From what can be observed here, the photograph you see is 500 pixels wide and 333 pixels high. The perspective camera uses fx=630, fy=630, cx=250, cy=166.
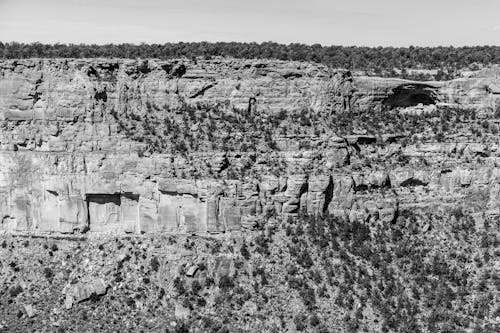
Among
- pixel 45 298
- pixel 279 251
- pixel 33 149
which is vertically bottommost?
pixel 45 298

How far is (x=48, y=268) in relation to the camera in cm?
3966

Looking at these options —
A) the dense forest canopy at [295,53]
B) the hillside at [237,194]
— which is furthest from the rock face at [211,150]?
the dense forest canopy at [295,53]

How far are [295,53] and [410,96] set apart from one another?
8936 millimetres

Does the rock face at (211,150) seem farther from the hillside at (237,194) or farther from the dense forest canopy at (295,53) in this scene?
the dense forest canopy at (295,53)

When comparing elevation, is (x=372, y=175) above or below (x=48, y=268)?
above

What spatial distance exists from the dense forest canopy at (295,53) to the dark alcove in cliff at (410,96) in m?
2.15

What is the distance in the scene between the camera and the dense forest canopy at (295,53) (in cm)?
4531

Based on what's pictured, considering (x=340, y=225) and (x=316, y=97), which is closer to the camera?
(x=340, y=225)

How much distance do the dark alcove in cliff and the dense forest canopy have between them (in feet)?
7.04

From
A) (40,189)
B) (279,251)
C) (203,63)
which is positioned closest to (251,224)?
(279,251)

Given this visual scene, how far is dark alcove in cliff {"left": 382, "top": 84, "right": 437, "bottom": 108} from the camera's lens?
43406 mm

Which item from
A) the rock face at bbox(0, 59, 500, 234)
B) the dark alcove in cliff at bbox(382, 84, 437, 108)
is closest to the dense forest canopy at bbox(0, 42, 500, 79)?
the dark alcove in cliff at bbox(382, 84, 437, 108)

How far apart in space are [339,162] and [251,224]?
7.10 metres

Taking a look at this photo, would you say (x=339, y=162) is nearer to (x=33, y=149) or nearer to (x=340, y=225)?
(x=340, y=225)
